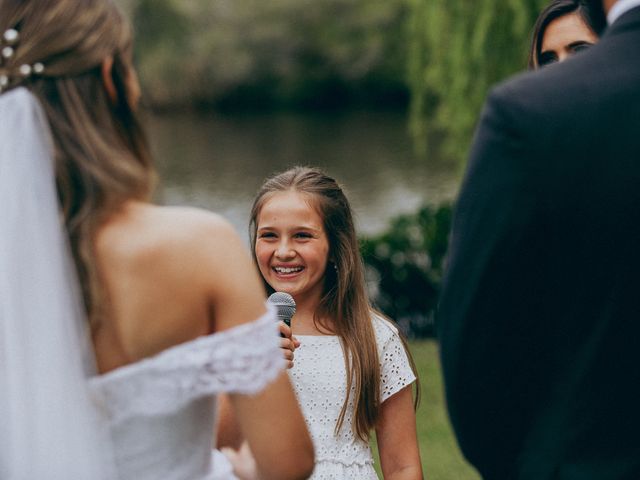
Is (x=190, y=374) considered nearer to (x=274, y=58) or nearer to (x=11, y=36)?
(x=11, y=36)

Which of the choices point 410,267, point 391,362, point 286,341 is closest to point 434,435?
point 410,267

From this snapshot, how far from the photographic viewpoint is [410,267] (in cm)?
920

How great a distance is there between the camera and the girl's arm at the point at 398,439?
8.54 feet

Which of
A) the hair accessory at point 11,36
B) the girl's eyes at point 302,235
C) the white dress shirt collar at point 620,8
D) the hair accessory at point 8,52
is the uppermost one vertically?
the hair accessory at point 11,36

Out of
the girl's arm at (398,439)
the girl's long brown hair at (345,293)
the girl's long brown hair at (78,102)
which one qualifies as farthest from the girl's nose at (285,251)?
the girl's long brown hair at (78,102)

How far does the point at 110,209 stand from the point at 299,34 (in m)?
24.9

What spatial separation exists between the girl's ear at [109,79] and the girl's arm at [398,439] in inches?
53.0

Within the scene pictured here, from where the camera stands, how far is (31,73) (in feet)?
5.36

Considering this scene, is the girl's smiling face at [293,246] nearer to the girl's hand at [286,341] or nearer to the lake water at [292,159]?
the girl's hand at [286,341]

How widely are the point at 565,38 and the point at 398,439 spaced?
147 centimetres

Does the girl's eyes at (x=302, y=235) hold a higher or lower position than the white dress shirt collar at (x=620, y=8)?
lower

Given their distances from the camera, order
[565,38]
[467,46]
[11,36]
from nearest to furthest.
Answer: [11,36] → [565,38] → [467,46]

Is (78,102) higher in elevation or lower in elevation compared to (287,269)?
higher

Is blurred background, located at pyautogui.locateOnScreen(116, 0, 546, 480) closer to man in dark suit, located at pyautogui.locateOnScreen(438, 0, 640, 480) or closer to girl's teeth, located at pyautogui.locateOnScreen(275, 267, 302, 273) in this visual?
girl's teeth, located at pyautogui.locateOnScreen(275, 267, 302, 273)
